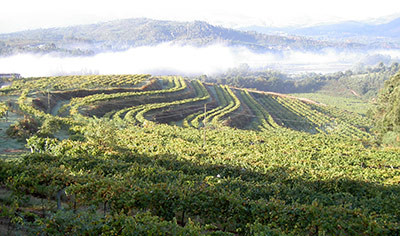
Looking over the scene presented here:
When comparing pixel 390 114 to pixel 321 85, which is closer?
pixel 390 114

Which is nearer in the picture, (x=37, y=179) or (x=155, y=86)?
(x=37, y=179)

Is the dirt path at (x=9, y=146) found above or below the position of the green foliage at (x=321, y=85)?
above

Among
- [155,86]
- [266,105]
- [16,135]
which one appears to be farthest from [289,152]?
[266,105]

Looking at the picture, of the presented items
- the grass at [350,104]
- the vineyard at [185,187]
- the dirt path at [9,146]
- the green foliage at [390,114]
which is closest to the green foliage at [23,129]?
the vineyard at [185,187]

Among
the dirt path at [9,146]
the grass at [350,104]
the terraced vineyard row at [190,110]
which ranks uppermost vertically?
the dirt path at [9,146]

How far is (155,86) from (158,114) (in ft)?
64.4

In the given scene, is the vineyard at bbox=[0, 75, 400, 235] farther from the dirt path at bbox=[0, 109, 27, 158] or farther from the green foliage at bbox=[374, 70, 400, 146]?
the green foliage at bbox=[374, 70, 400, 146]

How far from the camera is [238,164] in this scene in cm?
1955

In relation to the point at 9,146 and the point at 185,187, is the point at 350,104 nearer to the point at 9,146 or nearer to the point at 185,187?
the point at 9,146

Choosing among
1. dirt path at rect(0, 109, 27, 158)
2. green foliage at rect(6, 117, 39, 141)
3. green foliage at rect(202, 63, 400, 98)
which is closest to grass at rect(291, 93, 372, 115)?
A: green foliage at rect(202, 63, 400, 98)

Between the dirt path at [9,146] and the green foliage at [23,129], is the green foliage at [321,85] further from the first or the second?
the dirt path at [9,146]

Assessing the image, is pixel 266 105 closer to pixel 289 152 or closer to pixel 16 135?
pixel 289 152

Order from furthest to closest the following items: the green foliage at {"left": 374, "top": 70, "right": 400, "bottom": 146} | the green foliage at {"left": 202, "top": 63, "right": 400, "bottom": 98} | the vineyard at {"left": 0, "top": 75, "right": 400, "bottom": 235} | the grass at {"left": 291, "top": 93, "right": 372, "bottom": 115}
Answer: the green foliage at {"left": 202, "top": 63, "right": 400, "bottom": 98} < the grass at {"left": 291, "top": 93, "right": 372, "bottom": 115} < the green foliage at {"left": 374, "top": 70, "right": 400, "bottom": 146} < the vineyard at {"left": 0, "top": 75, "right": 400, "bottom": 235}

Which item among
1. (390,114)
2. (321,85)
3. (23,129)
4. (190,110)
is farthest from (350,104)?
(23,129)
